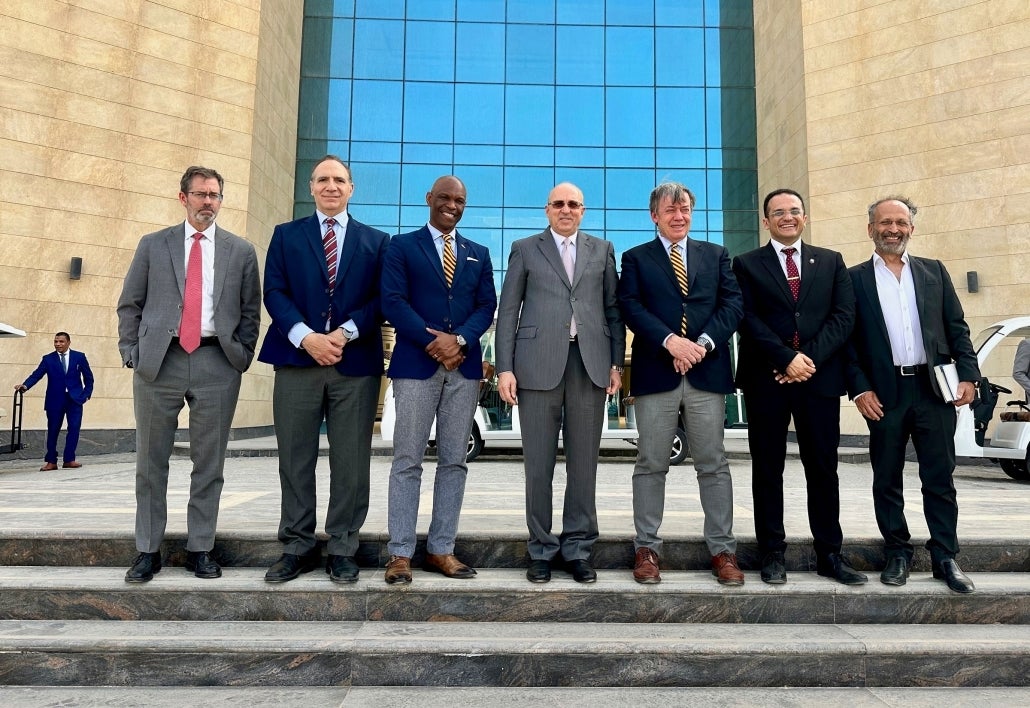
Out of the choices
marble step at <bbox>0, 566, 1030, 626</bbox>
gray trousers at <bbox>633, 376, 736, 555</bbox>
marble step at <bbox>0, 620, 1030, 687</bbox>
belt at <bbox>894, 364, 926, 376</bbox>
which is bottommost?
marble step at <bbox>0, 620, 1030, 687</bbox>

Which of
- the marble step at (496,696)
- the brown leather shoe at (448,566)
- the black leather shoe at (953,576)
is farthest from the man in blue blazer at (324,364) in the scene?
the black leather shoe at (953,576)

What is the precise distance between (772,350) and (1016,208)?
1161cm

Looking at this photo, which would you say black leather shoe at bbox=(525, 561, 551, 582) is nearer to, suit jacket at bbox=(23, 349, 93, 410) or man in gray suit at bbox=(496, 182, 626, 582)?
man in gray suit at bbox=(496, 182, 626, 582)

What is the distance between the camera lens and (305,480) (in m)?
3.22

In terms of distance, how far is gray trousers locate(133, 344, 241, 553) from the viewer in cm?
311

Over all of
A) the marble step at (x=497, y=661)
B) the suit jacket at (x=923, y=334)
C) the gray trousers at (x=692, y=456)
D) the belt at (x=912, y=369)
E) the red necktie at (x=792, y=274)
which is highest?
the red necktie at (x=792, y=274)

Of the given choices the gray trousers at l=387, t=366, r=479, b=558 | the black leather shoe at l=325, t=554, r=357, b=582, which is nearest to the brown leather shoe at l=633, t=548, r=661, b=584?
the gray trousers at l=387, t=366, r=479, b=558

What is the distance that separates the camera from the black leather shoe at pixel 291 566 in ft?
9.82

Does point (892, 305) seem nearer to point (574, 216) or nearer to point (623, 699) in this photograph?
point (574, 216)

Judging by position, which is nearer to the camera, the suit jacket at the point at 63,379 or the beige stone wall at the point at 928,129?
the suit jacket at the point at 63,379

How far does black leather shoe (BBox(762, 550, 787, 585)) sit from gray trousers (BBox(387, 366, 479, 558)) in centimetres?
155

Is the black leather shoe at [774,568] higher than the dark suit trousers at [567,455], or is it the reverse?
the dark suit trousers at [567,455]

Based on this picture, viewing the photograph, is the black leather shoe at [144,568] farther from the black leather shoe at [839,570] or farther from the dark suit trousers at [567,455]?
the black leather shoe at [839,570]

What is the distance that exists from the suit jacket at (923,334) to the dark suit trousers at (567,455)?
1.41 metres
